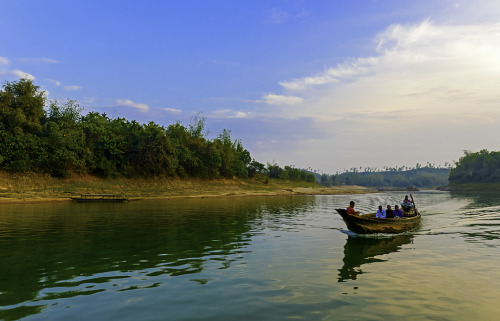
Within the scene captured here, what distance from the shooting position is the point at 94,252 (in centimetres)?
1495

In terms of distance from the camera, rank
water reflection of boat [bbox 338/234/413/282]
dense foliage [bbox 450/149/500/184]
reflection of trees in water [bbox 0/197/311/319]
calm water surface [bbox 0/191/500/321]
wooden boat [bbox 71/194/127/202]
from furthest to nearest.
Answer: dense foliage [bbox 450/149/500/184] < wooden boat [bbox 71/194/127/202] < water reflection of boat [bbox 338/234/413/282] < reflection of trees in water [bbox 0/197/311/319] < calm water surface [bbox 0/191/500/321]

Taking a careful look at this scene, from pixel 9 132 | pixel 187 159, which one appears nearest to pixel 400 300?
pixel 9 132

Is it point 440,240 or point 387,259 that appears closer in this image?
point 387,259

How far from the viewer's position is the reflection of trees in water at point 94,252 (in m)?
10.0

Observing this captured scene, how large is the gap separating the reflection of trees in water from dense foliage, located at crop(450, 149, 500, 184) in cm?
16042

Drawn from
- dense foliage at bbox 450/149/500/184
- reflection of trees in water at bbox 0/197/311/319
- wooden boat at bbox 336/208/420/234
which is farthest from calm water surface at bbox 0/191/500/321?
dense foliage at bbox 450/149/500/184

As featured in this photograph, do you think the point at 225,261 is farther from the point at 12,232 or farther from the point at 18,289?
the point at 12,232

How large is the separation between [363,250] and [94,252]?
13.8 m

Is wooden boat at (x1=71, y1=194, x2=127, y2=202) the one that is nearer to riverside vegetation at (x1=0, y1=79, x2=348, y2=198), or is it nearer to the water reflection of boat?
riverside vegetation at (x1=0, y1=79, x2=348, y2=198)

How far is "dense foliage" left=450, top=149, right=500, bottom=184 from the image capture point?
141275 mm

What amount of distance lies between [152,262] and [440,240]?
696 inches

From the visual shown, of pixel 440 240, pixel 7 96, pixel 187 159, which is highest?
pixel 7 96

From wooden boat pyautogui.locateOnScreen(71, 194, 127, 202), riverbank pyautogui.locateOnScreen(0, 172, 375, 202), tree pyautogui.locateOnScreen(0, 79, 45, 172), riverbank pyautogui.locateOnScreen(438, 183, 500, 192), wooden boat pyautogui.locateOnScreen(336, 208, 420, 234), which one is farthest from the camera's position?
riverbank pyautogui.locateOnScreen(438, 183, 500, 192)

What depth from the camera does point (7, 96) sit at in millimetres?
56094
